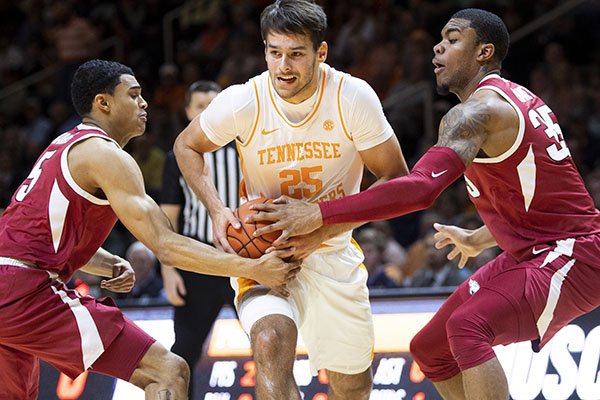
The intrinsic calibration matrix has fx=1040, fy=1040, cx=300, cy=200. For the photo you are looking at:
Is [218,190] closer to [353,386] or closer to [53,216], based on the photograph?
[353,386]

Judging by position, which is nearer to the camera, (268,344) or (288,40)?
(268,344)

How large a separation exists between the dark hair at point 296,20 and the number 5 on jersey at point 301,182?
0.60 m

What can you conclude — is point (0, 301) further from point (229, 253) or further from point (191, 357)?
point (191, 357)

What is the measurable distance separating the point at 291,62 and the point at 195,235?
2.07 m

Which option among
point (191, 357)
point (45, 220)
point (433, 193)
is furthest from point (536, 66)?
point (45, 220)

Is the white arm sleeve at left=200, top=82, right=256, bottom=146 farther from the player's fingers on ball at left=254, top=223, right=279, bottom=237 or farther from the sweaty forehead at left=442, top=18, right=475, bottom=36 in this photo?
the sweaty forehead at left=442, top=18, right=475, bottom=36

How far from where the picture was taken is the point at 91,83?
17.0 feet

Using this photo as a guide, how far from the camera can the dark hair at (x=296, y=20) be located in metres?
4.93

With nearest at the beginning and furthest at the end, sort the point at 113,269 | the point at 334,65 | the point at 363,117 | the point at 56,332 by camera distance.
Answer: the point at 56,332, the point at 363,117, the point at 113,269, the point at 334,65

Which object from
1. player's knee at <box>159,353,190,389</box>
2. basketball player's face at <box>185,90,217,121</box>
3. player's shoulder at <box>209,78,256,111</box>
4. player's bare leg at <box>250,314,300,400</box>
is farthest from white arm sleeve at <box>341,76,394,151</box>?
basketball player's face at <box>185,90,217,121</box>

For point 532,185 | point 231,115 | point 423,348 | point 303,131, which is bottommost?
point 423,348

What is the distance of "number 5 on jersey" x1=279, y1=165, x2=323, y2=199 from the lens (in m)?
5.12

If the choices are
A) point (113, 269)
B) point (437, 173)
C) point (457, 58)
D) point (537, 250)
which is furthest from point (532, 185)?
point (113, 269)

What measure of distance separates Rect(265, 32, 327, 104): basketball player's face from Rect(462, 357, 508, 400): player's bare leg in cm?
156
